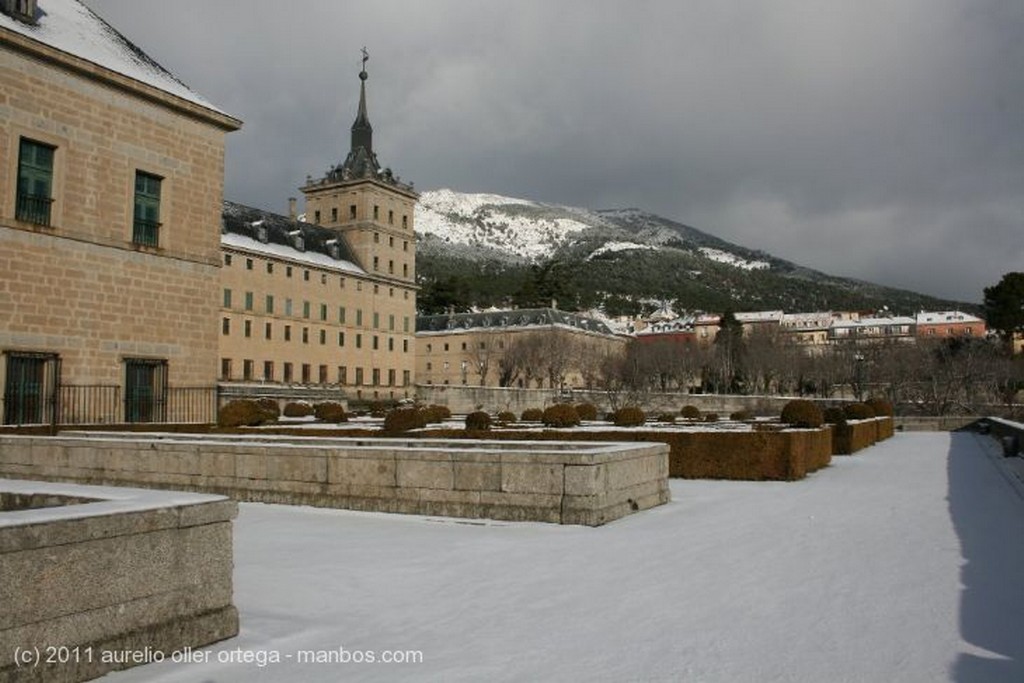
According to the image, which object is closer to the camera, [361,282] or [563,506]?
[563,506]

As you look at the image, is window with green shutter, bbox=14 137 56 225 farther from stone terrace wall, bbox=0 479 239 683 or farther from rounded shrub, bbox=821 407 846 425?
rounded shrub, bbox=821 407 846 425

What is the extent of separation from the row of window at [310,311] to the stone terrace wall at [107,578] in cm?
6478

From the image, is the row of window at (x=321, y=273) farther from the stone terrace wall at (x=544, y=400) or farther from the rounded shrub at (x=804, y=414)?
the rounded shrub at (x=804, y=414)

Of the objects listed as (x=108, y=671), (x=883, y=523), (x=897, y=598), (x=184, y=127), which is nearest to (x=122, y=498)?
(x=108, y=671)

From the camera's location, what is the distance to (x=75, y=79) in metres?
21.9

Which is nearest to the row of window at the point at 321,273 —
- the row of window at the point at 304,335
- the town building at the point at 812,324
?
the row of window at the point at 304,335

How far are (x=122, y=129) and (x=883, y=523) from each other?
70.2 feet

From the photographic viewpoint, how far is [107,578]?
5.18 m

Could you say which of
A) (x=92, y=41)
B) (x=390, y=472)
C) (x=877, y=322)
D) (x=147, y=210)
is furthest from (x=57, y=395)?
(x=877, y=322)

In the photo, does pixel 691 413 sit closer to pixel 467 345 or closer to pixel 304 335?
pixel 304 335

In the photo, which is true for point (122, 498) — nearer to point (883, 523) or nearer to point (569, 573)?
point (569, 573)

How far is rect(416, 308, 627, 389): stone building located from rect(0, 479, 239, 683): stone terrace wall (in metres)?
83.0

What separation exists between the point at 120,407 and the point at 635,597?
765 inches

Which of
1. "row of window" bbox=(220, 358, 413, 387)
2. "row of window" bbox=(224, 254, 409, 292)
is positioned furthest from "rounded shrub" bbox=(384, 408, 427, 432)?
"row of window" bbox=(224, 254, 409, 292)
